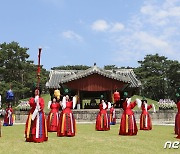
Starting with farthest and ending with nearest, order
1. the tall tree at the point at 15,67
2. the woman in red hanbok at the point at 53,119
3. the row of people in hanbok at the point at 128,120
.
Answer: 1. the tall tree at the point at 15,67
2. the woman in red hanbok at the point at 53,119
3. the row of people in hanbok at the point at 128,120

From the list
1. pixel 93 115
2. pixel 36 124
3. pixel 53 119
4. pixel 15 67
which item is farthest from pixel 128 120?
pixel 15 67

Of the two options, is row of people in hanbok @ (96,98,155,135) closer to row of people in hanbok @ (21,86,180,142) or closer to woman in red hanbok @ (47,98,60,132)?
row of people in hanbok @ (21,86,180,142)

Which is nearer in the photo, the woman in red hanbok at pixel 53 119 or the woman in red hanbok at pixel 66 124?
the woman in red hanbok at pixel 66 124

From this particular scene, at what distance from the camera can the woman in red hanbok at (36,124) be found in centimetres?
950

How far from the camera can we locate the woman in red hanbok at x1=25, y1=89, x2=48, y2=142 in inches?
374

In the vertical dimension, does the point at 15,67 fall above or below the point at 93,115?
above

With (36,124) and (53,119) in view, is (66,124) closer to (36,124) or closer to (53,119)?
(36,124)

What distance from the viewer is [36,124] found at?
9.63 meters

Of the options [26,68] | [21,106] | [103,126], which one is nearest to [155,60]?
[26,68]

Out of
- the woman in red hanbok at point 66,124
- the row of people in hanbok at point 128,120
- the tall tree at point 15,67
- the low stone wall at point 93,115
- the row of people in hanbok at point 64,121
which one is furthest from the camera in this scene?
the tall tree at point 15,67

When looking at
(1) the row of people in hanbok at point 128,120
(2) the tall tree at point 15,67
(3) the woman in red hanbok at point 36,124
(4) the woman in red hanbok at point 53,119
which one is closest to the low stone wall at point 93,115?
(1) the row of people in hanbok at point 128,120

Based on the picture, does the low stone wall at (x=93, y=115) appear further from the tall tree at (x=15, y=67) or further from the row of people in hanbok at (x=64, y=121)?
the tall tree at (x=15, y=67)

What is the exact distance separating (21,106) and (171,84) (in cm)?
3861

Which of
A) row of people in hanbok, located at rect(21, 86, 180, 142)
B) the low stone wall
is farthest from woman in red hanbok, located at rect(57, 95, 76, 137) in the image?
the low stone wall
